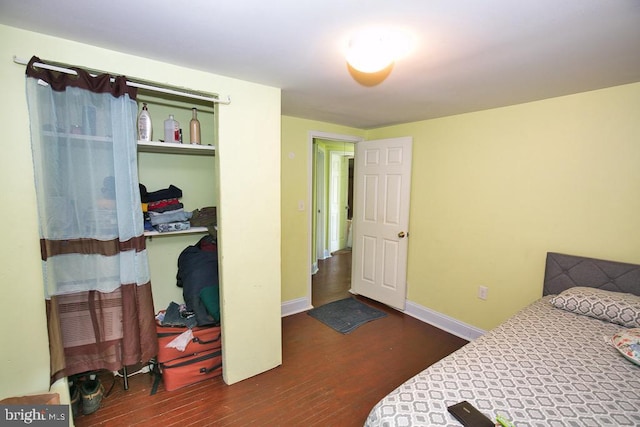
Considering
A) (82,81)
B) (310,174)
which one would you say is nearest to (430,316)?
(310,174)

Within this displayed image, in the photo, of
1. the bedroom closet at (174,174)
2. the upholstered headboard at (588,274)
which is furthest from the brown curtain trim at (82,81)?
the upholstered headboard at (588,274)

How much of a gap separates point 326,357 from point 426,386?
1387 millimetres

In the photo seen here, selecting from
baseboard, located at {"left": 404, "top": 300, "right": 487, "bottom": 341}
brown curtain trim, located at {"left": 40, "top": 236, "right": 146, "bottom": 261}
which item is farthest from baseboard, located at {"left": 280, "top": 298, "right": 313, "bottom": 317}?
brown curtain trim, located at {"left": 40, "top": 236, "right": 146, "bottom": 261}

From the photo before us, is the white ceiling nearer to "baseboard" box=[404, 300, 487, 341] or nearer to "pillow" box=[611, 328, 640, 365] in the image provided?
"pillow" box=[611, 328, 640, 365]

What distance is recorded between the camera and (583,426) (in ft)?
3.27

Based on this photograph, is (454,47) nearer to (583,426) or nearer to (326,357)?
(583,426)

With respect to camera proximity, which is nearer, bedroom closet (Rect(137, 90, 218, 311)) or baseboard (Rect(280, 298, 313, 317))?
bedroom closet (Rect(137, 90, 218, 311))

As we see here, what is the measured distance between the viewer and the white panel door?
3218 mm

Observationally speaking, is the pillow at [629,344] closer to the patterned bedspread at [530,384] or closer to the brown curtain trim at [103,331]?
the patterned bedspread at [530,384]

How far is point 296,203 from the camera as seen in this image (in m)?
3.19

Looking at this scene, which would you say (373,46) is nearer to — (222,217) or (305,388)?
(222,217)

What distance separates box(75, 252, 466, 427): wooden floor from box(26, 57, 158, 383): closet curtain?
0.39 metres

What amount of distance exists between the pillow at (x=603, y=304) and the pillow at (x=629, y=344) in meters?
0.22

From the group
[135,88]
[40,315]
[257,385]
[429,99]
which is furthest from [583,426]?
[135,88]
